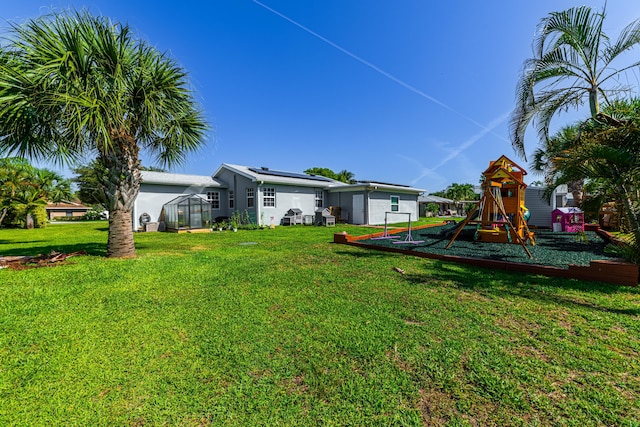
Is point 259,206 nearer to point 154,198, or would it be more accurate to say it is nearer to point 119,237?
point 154,198

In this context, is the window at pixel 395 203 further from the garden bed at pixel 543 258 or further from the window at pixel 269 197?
the garden bed at pixel 543 258

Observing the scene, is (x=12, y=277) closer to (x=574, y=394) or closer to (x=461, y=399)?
(x=461, y=399)

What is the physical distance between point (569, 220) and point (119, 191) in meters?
19.1

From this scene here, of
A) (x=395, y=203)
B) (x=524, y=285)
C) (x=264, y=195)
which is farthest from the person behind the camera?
(x=395, y=203)

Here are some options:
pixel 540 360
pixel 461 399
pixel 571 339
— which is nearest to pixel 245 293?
pixel 461 399

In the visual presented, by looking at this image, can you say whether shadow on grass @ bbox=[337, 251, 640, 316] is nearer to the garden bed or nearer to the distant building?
the garden bed

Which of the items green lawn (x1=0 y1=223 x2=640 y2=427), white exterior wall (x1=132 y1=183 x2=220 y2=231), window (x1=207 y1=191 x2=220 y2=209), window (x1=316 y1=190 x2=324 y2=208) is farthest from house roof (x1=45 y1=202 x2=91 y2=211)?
green lawn (x1=0 y1=223 x2=640 y2=427)

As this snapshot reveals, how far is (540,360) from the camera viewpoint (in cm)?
253

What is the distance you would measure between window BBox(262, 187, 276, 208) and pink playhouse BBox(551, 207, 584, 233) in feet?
53.7

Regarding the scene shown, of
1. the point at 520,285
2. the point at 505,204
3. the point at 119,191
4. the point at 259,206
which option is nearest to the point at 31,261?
the point at 119,191

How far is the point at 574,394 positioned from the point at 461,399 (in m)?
0.91

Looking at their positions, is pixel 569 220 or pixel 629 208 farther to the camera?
pixel 569 220

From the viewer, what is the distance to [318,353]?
106 inches

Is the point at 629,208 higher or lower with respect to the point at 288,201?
lower
